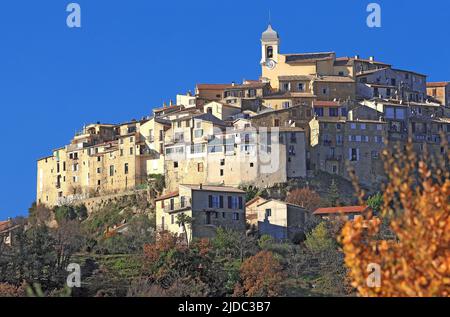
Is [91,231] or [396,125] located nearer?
[91,231]

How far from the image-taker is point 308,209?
82438 millimetres

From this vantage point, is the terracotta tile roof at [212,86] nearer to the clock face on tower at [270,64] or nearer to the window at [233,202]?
the clock face on tower at [270,64]

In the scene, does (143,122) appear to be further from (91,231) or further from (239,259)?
(239,259)

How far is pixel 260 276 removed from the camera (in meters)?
66.2

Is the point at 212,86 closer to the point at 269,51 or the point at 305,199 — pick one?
the point at 269,51

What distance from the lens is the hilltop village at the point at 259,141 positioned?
81.0m

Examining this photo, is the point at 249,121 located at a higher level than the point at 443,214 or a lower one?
higher

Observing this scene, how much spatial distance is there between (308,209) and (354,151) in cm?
840

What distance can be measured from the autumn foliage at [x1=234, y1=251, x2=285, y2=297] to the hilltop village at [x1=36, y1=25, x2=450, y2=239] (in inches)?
397

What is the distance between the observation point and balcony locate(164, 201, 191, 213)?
79125 mm

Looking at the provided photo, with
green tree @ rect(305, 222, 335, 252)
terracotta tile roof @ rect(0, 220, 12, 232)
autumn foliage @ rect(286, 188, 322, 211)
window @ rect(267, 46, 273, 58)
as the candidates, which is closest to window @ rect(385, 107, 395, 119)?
autumn foliage @ rect(286, 188, 322, 211)
